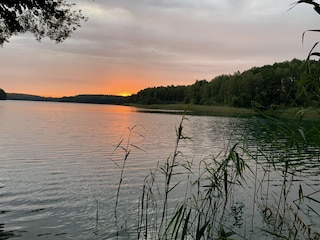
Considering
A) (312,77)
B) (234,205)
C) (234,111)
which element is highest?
(312,77)

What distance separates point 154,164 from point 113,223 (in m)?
9.02

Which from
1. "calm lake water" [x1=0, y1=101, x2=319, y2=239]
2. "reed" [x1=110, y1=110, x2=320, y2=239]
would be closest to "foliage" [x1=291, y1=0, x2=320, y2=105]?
"reed" [x1=110, y1=110, x2=320, y2=239]

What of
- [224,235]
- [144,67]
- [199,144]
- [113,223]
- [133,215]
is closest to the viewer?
[224,235]

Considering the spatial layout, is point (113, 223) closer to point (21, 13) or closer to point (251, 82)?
point (21, 13)

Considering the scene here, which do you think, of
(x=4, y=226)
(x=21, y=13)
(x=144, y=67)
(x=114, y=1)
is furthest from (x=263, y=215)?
(x=144, y=67)

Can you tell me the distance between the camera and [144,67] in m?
63.1

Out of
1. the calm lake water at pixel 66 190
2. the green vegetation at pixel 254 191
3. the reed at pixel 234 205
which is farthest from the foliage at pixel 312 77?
the calm lake water at pixel 66 190

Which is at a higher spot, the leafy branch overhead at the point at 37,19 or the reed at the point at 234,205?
the leafy branch overhead at the point at 37,19

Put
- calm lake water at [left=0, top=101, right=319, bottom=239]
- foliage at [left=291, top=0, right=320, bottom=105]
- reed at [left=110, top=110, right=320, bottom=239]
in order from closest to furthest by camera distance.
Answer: foliage at [left=291, top=0, right=320, bottom=105] < reed at [left=110, top=110, right=320, bottom=239] < calm lake water at [left=0, top=101, right=319, bottom=239]

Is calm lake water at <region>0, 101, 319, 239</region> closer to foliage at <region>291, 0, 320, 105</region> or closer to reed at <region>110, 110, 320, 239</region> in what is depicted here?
reed at <region>110, 110, 320, 239</region>

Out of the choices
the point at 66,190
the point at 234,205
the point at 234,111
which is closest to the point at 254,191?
the point at 234,205

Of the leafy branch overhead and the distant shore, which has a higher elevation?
the leafy branch overhead

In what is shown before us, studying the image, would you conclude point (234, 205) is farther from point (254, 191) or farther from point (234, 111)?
point (234, 111)

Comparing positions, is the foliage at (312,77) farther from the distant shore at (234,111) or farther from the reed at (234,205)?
the reed at (234,205)
